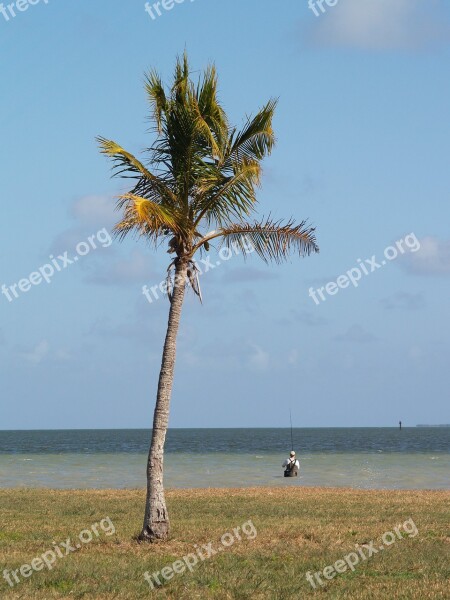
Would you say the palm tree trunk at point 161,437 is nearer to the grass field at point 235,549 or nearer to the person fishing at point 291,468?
the grass field at point 235,549

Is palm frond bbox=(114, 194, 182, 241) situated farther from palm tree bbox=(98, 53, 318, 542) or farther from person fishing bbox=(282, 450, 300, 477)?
person fishing bbox=(282, 450, 300, 477)

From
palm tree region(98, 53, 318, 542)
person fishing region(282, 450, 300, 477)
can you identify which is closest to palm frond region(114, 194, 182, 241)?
palm tree region(98, 53, 318, 542)

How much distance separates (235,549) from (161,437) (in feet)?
9.43

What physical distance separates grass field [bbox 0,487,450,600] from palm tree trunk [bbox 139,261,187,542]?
1.45 feet

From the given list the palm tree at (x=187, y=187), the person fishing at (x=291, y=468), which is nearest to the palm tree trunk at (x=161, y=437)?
the palm tree at (x=187, y=187)

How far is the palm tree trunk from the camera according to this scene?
1875cm

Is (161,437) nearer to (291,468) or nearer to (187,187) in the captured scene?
(187,187)

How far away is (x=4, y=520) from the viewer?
913 inches

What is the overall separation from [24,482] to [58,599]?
32667 millimetres

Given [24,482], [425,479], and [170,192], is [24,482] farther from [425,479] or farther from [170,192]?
[170,192]

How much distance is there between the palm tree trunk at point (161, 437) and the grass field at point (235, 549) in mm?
443

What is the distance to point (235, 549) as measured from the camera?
1767cm

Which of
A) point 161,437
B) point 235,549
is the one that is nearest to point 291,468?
point 161,437

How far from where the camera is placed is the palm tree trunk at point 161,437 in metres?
18.8
